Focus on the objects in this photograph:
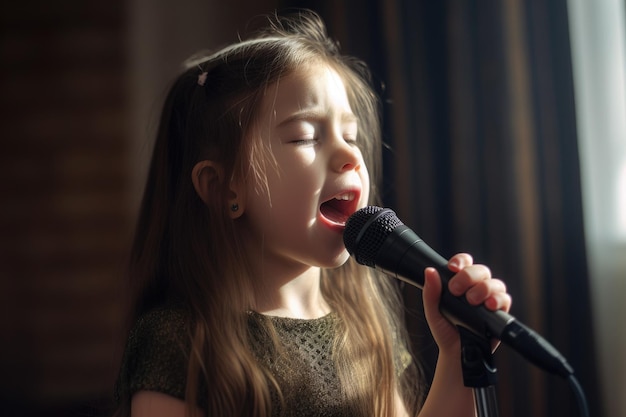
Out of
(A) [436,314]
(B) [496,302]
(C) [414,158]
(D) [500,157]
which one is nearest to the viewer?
(B) [496,302]

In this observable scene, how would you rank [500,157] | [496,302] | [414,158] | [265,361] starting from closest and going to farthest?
[496,302] < [265,361] < [500,157] < [414,158]

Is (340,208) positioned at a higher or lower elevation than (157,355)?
higher

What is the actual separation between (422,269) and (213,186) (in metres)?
0.37

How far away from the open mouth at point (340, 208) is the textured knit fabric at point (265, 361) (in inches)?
5.9

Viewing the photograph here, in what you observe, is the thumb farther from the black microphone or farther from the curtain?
the curtain

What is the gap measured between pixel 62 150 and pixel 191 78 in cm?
170

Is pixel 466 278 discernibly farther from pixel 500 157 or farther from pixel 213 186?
pixel 500 157

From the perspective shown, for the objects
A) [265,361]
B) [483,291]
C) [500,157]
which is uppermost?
[500,157]

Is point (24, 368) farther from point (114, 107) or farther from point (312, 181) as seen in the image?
point (312, 181)

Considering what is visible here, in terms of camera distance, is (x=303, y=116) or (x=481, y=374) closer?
(x=481, y=374)

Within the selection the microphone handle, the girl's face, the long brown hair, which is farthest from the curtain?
the microphone handle

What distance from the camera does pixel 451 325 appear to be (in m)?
0.80

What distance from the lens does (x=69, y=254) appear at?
8.27ft

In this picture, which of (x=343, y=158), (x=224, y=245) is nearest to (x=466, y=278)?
(x=343, y=158)
